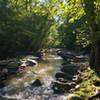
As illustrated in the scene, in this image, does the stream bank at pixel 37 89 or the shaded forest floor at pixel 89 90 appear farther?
the stream bank at pixel 37 89

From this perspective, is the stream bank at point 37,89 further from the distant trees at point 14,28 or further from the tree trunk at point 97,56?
the distant trees at point 14,28

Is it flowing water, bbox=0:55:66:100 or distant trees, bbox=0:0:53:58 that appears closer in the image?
flowing water, bbox=0:55:66:100

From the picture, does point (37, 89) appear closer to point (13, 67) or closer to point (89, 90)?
point (89, 90)

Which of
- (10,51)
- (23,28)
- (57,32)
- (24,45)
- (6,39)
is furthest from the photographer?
(57,32)

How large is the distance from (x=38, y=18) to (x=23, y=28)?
1178cm

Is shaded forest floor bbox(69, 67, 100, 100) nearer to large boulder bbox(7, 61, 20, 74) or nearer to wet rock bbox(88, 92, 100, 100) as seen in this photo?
wet rock bbox(88, 92, 100, 100)

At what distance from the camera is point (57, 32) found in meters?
94.1

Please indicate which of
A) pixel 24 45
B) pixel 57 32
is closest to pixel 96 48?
pixel 24 45

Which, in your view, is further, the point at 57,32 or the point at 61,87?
the point at 57,32

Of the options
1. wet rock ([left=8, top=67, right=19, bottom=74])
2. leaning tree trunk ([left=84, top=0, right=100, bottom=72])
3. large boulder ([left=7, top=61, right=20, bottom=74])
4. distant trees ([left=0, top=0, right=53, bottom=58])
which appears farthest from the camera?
distant trees ([left=0, top=0, right=53, bottom=58])

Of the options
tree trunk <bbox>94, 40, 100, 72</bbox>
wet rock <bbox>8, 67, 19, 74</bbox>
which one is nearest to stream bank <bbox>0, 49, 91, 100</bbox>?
tree trunk <bbox>94, 40, 100, 72</bbox>

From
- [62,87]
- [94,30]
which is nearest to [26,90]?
[62,87]

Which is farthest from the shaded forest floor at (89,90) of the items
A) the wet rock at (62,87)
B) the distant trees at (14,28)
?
the distant trees at (14,28)

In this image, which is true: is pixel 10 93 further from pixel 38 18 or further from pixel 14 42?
pixel 38 18
